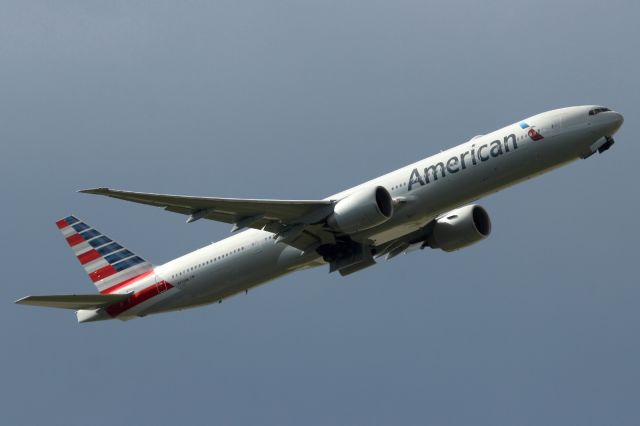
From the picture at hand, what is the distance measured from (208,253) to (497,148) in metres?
14.6

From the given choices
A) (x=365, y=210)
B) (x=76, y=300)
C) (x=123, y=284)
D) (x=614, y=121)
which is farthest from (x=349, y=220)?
(x=76, y=300)

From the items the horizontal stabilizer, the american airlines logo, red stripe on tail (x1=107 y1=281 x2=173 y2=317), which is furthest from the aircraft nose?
the horizontal stabilizer

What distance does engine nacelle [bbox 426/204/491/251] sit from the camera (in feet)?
173

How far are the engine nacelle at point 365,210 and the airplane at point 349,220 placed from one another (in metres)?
0.04

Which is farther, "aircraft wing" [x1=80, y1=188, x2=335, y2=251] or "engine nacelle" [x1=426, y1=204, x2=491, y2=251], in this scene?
"engine nacelle" [x1=426, y1=204, x2=491, y2=251]

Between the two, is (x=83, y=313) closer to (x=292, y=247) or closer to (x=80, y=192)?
(x=292, y=247)

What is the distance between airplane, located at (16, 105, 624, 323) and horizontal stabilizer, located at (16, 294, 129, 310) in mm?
53

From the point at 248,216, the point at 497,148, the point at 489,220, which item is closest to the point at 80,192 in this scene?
the point at 248,216

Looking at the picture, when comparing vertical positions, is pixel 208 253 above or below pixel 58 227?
below

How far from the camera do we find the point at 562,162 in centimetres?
4641

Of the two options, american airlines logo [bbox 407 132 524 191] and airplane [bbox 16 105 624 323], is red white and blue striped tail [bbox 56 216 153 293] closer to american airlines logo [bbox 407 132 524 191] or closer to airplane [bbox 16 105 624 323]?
airplane [bbox 16 105 624 323]

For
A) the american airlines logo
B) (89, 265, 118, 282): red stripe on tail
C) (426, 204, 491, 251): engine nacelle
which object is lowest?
(426, 204, 491, 251): engine nacelle

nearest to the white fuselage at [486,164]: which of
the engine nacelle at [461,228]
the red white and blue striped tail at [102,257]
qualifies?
the engine nacelle at [461,228]

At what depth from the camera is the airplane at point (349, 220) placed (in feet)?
151
